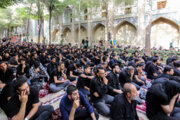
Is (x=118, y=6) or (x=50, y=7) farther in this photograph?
(x=118, y=6)

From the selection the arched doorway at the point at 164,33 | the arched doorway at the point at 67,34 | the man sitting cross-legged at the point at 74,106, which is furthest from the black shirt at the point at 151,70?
the arched doorway at the point at 67,34

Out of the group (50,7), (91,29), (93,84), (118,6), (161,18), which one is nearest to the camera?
(93,84)

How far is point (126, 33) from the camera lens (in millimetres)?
19641

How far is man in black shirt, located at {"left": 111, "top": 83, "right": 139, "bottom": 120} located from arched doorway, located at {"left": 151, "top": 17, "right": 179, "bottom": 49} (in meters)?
17.4

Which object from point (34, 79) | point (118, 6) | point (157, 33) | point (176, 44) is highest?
point (118, 6)

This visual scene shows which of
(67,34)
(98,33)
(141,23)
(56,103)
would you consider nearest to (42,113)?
(56,103)

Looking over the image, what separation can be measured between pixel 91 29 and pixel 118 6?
19.3ft

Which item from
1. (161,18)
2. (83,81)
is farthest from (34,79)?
(161,18)

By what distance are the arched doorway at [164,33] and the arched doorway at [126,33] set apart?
2646mm

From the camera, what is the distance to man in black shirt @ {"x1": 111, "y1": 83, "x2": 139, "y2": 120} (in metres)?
2.23

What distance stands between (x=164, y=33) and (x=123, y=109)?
1775 centimetres

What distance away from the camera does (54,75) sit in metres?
4.52

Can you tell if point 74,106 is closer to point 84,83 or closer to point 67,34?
point 84,83

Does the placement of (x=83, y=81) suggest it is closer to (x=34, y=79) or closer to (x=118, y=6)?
(x=34, y=79)
